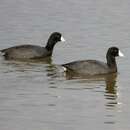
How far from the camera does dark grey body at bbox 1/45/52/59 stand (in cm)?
2405

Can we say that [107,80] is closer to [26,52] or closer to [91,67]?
[91,67]

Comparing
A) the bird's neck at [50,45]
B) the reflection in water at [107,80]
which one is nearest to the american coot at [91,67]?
the reflection in water at [107,80]

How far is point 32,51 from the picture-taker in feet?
80.4

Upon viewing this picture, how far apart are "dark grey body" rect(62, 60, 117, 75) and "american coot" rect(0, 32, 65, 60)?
9.49 ft

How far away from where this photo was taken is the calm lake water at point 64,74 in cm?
1628

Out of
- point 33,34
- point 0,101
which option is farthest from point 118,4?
point 0,101

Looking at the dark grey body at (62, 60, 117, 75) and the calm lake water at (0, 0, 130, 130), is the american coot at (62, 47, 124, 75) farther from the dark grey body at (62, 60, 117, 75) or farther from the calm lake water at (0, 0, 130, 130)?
the calm lake water at (0, 0, 130, 130)

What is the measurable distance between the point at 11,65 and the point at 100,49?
Answer: 10.8ft

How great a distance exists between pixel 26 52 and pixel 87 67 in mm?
3292

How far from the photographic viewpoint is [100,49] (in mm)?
24703

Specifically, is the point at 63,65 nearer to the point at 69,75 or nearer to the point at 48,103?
the point at 69,75

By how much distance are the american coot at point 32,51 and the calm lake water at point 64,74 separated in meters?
0.35

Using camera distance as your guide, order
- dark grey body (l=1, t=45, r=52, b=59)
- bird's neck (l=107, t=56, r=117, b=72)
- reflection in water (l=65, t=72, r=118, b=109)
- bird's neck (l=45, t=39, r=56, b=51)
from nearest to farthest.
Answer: reflection in water (l=65, t=72, r=118, b=109)
bird's neck (l=107, t=56, r=117, b=72)
dark grey body (l=1, t=45, r=52, b=59)
bird's neck (l=45, t=39, r=56, b=51)

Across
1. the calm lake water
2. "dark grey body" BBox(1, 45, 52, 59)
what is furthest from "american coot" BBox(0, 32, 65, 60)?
the calm lake water
